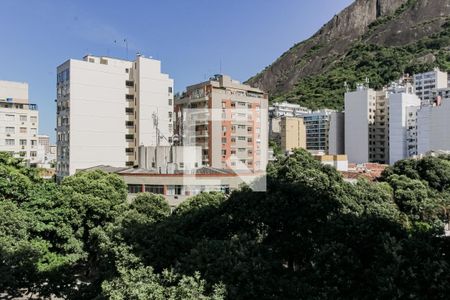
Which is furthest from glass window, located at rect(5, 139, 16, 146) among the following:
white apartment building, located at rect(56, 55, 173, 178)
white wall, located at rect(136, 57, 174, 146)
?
white wall, located at rect(136, 57, 174, 146)

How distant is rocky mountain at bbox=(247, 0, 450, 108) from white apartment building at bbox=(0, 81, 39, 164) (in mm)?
75061

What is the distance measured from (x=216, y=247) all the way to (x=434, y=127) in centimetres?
6039

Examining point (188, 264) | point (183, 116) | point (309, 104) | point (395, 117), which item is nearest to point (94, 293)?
point (188, 264)

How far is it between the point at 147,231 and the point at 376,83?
10372cm

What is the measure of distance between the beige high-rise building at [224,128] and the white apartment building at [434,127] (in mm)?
31777

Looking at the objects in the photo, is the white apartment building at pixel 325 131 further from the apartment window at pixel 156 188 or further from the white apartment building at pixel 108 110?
the apartment window at pixel 156 188

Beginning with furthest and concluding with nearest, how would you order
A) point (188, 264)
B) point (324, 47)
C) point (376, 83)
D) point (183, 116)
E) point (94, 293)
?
point (324, 47) < point (376, 83) < point (183, 116) < point (94, 293) < point (188, 264)

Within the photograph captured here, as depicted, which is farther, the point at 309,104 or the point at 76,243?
Result: the point at 309,104

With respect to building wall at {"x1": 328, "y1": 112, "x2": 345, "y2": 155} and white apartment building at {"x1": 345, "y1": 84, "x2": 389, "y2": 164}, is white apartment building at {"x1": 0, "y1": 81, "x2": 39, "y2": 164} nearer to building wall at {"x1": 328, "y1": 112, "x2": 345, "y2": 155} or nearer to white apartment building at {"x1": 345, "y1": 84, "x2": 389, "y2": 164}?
building wall at {"x1": 328, "y1": 112, "x2": 345, "y2": 155}

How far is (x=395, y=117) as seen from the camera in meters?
65.4

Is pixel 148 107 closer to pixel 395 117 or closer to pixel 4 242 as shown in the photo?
pixel 4 242

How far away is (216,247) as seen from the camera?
34.0ft

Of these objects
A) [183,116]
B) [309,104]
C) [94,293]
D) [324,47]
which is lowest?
[94,293]

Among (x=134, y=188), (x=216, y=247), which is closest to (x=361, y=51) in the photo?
(x=134, y=188)
